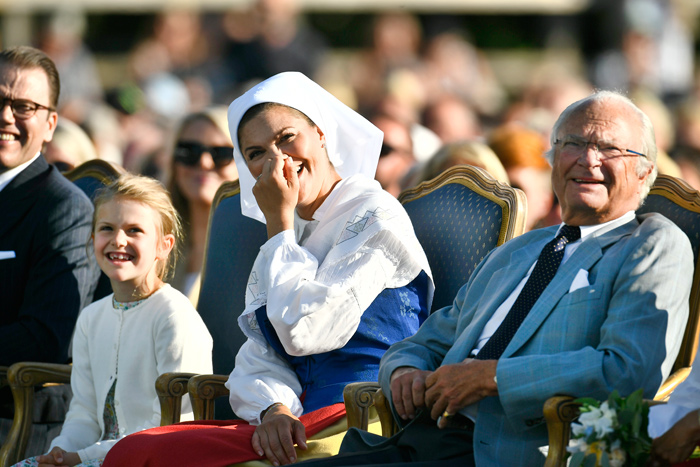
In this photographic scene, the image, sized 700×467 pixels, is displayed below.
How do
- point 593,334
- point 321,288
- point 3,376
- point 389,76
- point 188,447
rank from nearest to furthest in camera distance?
point 593,334 → point 188,447 → point 321,288 → point 3,376 → point 389,76

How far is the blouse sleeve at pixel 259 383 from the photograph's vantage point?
3.21 meters

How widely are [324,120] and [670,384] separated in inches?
54.9

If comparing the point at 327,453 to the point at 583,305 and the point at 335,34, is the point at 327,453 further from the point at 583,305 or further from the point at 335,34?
the point at 335,34

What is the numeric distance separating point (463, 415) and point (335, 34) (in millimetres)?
13791

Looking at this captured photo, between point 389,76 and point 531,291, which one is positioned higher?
point 389,76

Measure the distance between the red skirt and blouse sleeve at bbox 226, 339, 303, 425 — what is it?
0.10 meters

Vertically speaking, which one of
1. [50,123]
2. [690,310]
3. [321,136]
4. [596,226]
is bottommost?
[690,310]

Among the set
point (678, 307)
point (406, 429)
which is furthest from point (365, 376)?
point (678, 307)

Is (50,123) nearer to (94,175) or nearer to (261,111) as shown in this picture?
(94,175)

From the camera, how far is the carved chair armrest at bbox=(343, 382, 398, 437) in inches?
119

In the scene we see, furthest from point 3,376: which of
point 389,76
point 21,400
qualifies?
point 389,76

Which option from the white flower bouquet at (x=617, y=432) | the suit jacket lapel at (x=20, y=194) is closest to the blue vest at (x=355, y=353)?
the white flower bouquet at (x=617, y=432)

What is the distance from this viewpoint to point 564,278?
9.10ft

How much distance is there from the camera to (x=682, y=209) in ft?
10.8
